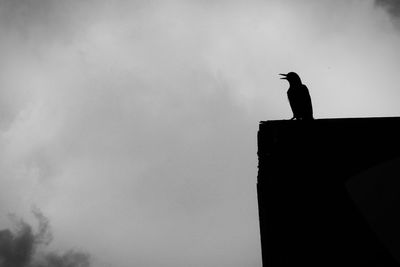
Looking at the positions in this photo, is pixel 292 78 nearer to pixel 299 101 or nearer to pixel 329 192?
pixel 299 101

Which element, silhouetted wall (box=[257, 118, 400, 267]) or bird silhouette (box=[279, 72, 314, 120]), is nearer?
silhouetted wall (box=[257, 118, 400, 267])

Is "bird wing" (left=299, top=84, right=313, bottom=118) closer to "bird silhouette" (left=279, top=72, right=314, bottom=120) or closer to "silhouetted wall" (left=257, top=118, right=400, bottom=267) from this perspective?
"bird silhouette" (left=279, top=72, right=314, bottom=120)

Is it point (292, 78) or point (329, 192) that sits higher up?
point (292, 78)

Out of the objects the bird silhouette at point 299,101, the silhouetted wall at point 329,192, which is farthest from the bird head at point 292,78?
the silhouetted wall at point 329,192

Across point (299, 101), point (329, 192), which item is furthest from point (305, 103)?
point (329, 192)

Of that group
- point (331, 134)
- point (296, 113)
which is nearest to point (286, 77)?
point (296, 113)

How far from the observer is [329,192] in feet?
13.6

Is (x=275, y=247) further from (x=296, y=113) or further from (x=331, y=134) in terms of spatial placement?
(x=296, y=113)

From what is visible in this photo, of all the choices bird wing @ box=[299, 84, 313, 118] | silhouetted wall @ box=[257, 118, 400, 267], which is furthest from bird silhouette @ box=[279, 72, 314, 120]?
silhouetted wall @ box=[257, 118, 400, 267]

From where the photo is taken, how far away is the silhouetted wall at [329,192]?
3398 millimetres

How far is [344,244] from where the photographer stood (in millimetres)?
3699

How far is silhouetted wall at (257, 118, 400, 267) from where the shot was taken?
3.40m

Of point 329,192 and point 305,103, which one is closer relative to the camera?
point 329,192

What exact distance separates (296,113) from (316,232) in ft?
13.7
